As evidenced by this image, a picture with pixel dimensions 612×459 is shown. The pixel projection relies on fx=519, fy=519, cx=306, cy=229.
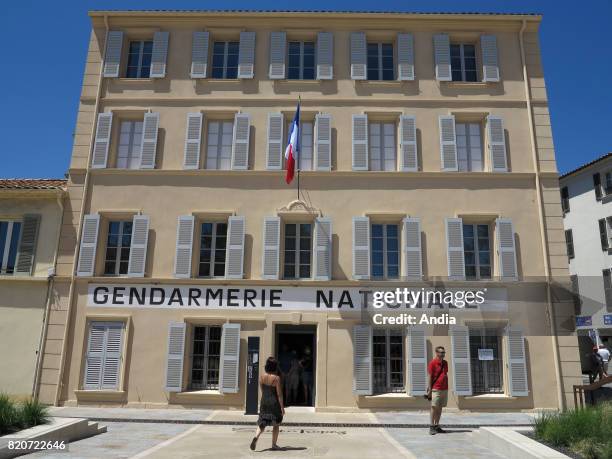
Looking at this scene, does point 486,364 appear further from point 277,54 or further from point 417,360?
point 277,54

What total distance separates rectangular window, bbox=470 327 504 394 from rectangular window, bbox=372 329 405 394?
1.87 metres

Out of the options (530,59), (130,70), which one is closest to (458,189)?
(530,59)

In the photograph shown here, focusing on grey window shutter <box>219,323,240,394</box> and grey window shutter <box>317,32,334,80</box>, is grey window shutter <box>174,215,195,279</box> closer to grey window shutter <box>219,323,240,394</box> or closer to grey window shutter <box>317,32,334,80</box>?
grey window shutter <box>219,323,240,394</box>

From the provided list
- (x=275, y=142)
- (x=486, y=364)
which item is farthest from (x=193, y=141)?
(x=486, y=364)

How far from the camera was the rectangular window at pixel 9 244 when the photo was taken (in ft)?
46.2

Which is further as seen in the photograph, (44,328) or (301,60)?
(301,60)

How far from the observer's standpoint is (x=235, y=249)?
13.7m

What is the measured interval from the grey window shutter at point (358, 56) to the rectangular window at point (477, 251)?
5273 millimetres

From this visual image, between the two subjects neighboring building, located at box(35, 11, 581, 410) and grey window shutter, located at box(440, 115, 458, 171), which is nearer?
neighboring building, located at box(35, 11, 581, 410)

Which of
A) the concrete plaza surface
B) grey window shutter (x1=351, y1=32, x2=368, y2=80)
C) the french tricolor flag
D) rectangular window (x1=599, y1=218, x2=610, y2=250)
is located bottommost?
the concrete plaza surface

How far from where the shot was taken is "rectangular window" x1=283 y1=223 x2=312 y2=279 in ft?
45.6

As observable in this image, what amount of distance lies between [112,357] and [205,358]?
238 cm

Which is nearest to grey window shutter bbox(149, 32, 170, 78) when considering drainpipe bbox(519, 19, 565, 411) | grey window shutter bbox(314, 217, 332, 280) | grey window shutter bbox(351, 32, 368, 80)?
grey window shutter bbox(351, 32, 368, 80)

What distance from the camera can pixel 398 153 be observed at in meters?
14.7
